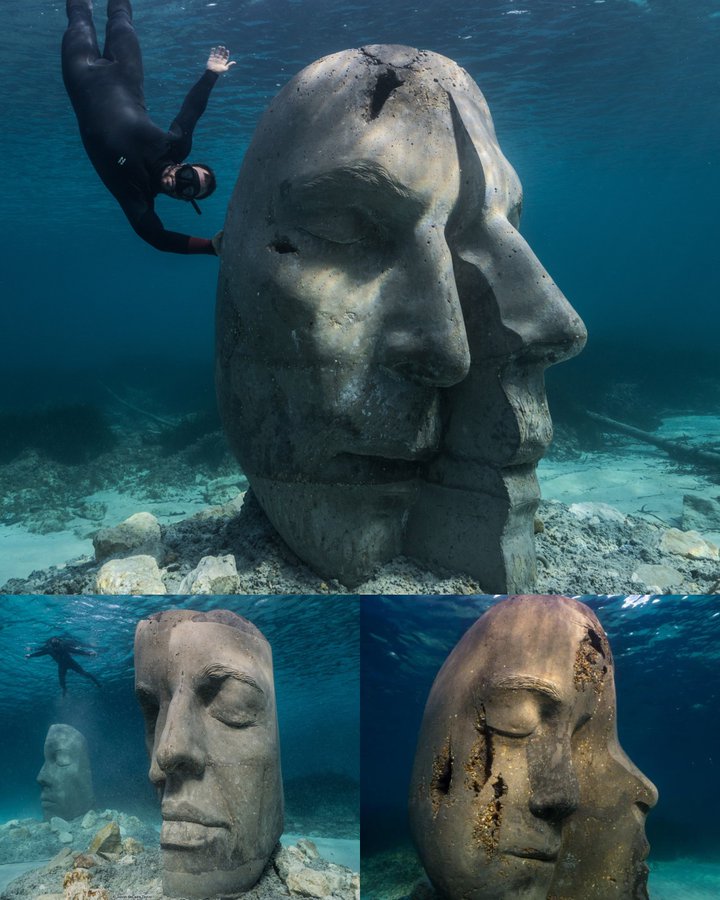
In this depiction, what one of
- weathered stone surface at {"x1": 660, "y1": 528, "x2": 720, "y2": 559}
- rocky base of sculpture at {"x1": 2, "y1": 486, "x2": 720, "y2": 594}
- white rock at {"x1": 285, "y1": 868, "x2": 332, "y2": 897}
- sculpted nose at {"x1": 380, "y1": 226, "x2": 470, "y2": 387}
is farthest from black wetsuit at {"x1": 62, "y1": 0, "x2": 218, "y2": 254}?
weathered stone surface at {"x1": 660, "y1": 528, "x2": 720, "y2": 559}

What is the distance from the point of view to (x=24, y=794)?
2.97 meters

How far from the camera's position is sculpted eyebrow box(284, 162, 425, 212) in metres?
3.02

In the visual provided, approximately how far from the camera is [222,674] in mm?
2900

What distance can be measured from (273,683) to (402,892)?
0.97 m

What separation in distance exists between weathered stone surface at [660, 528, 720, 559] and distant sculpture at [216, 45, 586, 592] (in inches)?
47.6

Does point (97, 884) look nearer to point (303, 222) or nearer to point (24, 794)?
point (24, 794)

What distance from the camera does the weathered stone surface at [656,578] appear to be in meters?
3.79

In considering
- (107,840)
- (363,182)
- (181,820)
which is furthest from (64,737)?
(363,182)

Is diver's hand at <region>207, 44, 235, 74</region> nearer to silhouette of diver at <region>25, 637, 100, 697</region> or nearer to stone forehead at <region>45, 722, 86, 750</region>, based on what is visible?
silhouette of diver at <region>25, 637, 100, 697</region>

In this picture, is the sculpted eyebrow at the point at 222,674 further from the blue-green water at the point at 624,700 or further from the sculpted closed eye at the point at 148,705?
the blue-green water at the point at 624,700

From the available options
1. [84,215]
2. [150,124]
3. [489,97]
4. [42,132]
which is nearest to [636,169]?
[489,97]

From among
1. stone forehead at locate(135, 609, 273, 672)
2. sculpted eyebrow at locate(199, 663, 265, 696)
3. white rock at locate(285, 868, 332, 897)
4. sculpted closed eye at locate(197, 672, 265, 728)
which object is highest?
stone forehead at locate(135, 609, 273, 672)

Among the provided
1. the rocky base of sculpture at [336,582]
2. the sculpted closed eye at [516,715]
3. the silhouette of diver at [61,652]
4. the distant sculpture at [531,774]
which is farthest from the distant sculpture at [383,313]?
the silhouette of diver at [61,652]

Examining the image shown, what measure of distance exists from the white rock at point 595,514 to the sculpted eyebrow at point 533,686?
2.37 m
